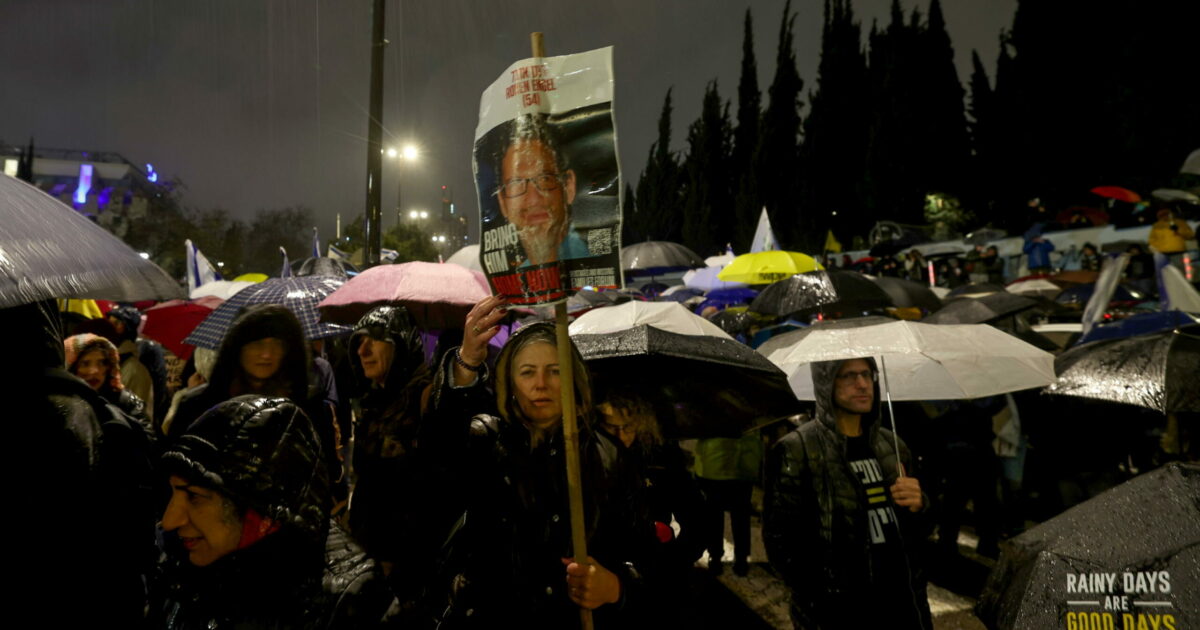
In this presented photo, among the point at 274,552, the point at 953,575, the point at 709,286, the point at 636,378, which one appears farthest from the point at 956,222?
the point at 274,552

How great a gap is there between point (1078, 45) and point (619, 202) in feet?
120

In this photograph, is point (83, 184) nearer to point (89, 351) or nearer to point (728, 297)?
point (728, 297)

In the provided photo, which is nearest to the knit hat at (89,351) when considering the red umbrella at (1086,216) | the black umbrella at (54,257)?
the black umbrella at (54,257)

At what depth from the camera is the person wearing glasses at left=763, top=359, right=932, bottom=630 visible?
301cm

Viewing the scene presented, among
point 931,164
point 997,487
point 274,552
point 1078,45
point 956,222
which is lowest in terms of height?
point 997,487

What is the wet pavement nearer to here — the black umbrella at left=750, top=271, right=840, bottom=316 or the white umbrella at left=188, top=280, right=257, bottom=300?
the black umbrella at left=750, top=271, right=840, bottom=316

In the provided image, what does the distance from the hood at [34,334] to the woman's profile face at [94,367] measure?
8.50ft

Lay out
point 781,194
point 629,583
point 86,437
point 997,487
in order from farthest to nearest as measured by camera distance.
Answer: point 781,194, point 997,487, point 629,583, point 86,437

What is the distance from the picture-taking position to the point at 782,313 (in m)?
6.62

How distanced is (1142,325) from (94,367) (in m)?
7.18

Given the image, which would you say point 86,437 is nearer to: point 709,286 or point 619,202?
point 619,202

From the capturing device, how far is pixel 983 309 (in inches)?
271

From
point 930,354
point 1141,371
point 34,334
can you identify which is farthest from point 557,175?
point 1141,371

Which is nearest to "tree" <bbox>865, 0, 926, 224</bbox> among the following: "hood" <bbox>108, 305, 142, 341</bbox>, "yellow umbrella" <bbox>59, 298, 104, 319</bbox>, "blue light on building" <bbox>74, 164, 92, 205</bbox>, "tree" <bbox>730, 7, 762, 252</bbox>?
"tree" <bbox>730, 7, 762, 252</bbox>
